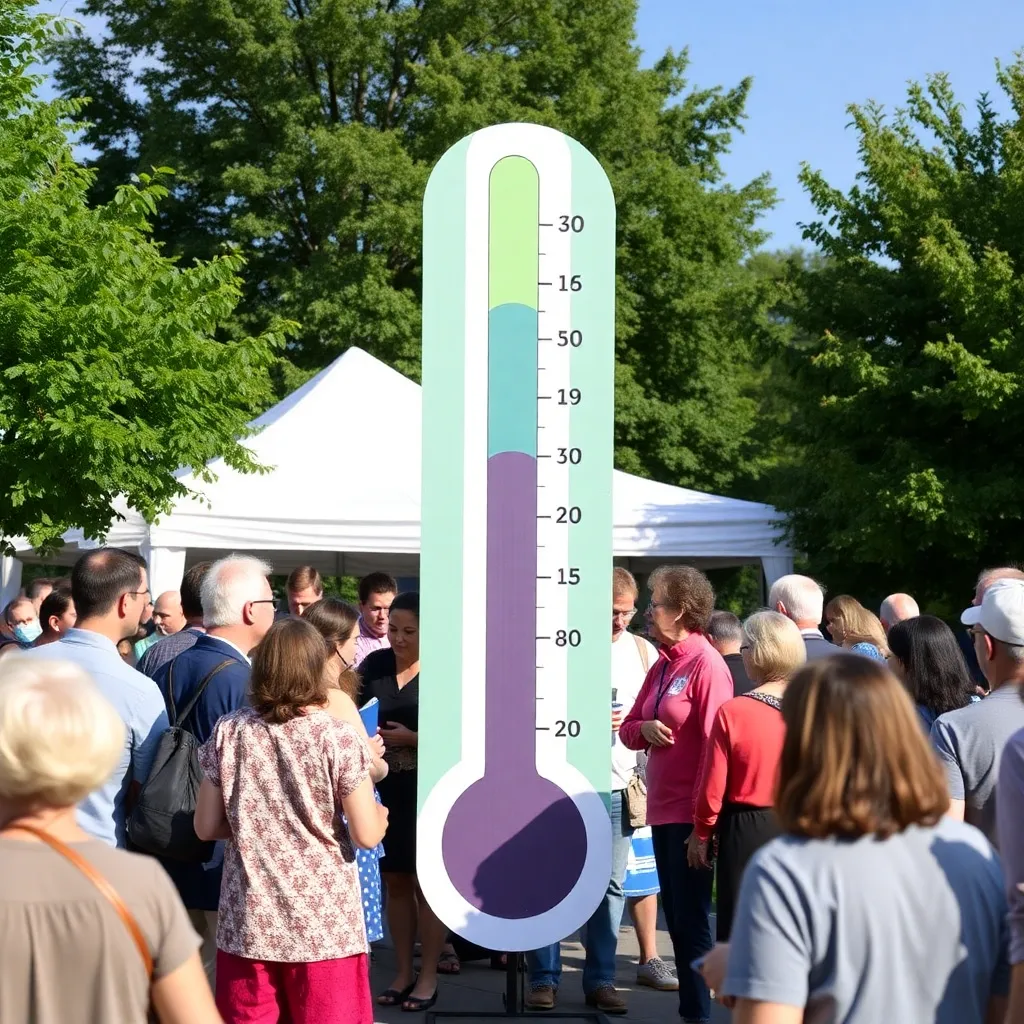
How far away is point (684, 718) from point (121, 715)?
226cm

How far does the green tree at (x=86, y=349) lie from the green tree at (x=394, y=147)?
9.92 meters

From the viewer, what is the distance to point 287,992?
3.72 meters

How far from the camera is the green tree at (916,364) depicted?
565 inches

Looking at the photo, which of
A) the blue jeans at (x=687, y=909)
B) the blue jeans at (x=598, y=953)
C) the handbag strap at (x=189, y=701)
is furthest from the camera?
the blue jeans at (x=598, y=953)

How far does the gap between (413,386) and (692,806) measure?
9.11 meters

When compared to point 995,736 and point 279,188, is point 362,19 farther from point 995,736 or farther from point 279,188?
point 995,736

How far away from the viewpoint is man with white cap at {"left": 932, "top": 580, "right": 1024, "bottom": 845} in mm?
3336

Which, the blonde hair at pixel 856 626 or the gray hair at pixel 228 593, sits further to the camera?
the blonde hair at pixel 856 626

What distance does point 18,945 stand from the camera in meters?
2.03

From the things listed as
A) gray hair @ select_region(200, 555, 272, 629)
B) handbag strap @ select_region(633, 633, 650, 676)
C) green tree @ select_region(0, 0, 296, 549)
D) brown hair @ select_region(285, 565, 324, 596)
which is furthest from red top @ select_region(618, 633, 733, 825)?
green tree @ select_region(0, 0, 296, 549)

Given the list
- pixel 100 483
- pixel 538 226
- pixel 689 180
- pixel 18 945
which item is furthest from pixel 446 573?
pixel 689 180

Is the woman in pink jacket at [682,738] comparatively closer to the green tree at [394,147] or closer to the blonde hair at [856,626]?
the blonde hair at [856,626]

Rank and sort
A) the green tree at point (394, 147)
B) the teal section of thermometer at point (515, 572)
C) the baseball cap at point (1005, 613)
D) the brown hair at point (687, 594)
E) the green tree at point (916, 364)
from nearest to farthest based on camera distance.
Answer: the baseball cap at point (1005, 613) < the teal section of thermometer at point (515, 572) < the brown hair at point (687, 594) < the green tree at point (916, 364) < the green tree at point (394, 147)

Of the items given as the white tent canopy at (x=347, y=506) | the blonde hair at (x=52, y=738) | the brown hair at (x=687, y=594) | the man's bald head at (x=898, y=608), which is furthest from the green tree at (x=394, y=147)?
the blonde hair at (x=52, y=738)
